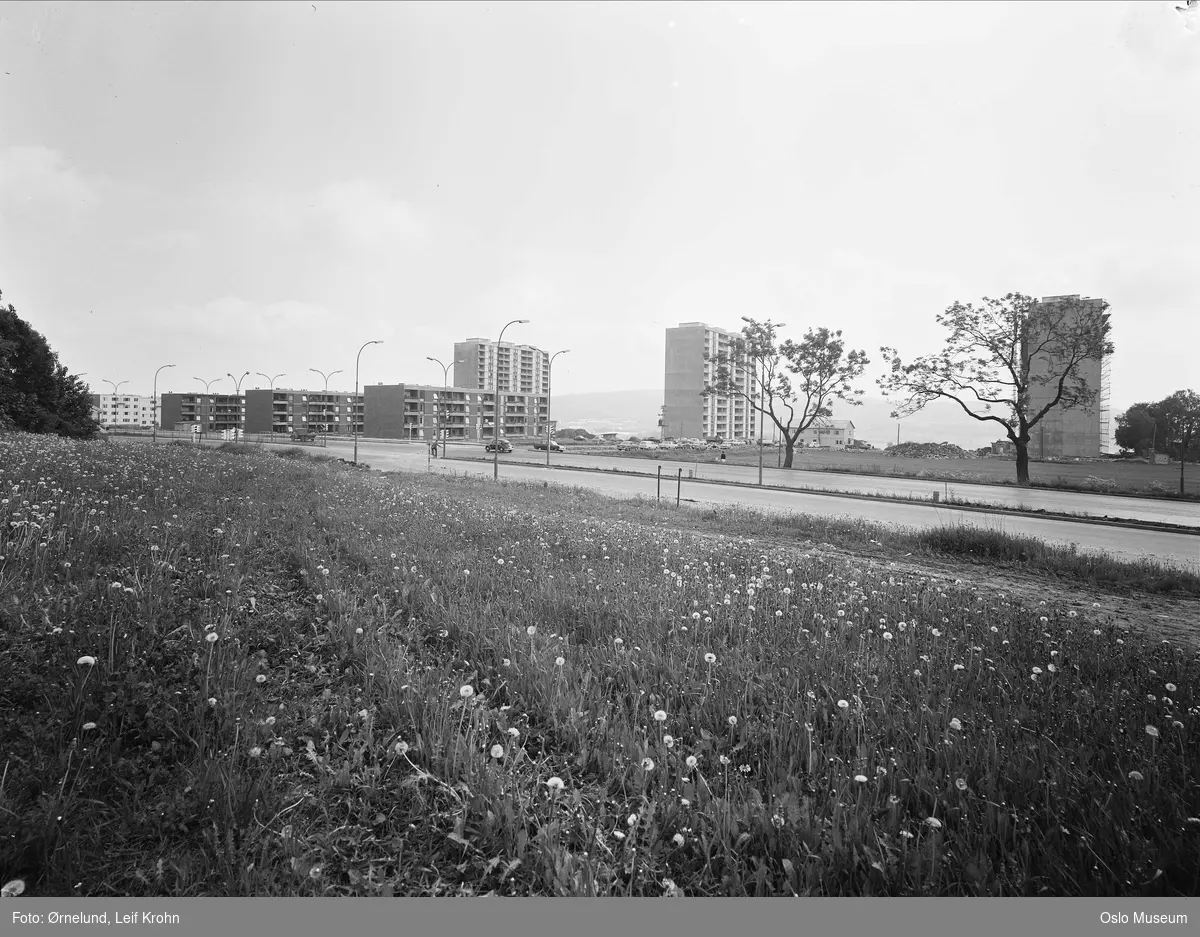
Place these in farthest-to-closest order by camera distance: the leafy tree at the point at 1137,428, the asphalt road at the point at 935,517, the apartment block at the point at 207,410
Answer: the apartment block at the point at 207,410 < the leafy tree at the point at 1137,428 < the asphalt road at the point at 935,517

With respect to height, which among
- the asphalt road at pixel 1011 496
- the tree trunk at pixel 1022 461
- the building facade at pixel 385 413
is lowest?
the asphalt road at pixel 1011 496

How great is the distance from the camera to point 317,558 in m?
6.32

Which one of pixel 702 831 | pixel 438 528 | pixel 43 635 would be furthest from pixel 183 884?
pixel 438 528

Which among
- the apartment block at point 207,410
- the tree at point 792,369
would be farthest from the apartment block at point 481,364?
the tree at point 792,369

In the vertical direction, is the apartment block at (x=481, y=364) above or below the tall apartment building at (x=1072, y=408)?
above

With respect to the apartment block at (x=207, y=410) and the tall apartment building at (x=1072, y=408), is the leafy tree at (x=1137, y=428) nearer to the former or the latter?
the tall apartment building at (x=1072, y=408)

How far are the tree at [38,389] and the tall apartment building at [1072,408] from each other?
5665 cm

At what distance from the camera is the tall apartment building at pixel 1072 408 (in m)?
35.3

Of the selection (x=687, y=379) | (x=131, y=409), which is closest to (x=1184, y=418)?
(x=687, y=379)

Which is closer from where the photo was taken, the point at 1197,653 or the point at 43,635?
the point at 43,635

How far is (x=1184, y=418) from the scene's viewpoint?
102 feet

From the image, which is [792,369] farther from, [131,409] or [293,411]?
[131,409]

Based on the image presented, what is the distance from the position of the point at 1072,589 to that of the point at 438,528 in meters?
9.99
